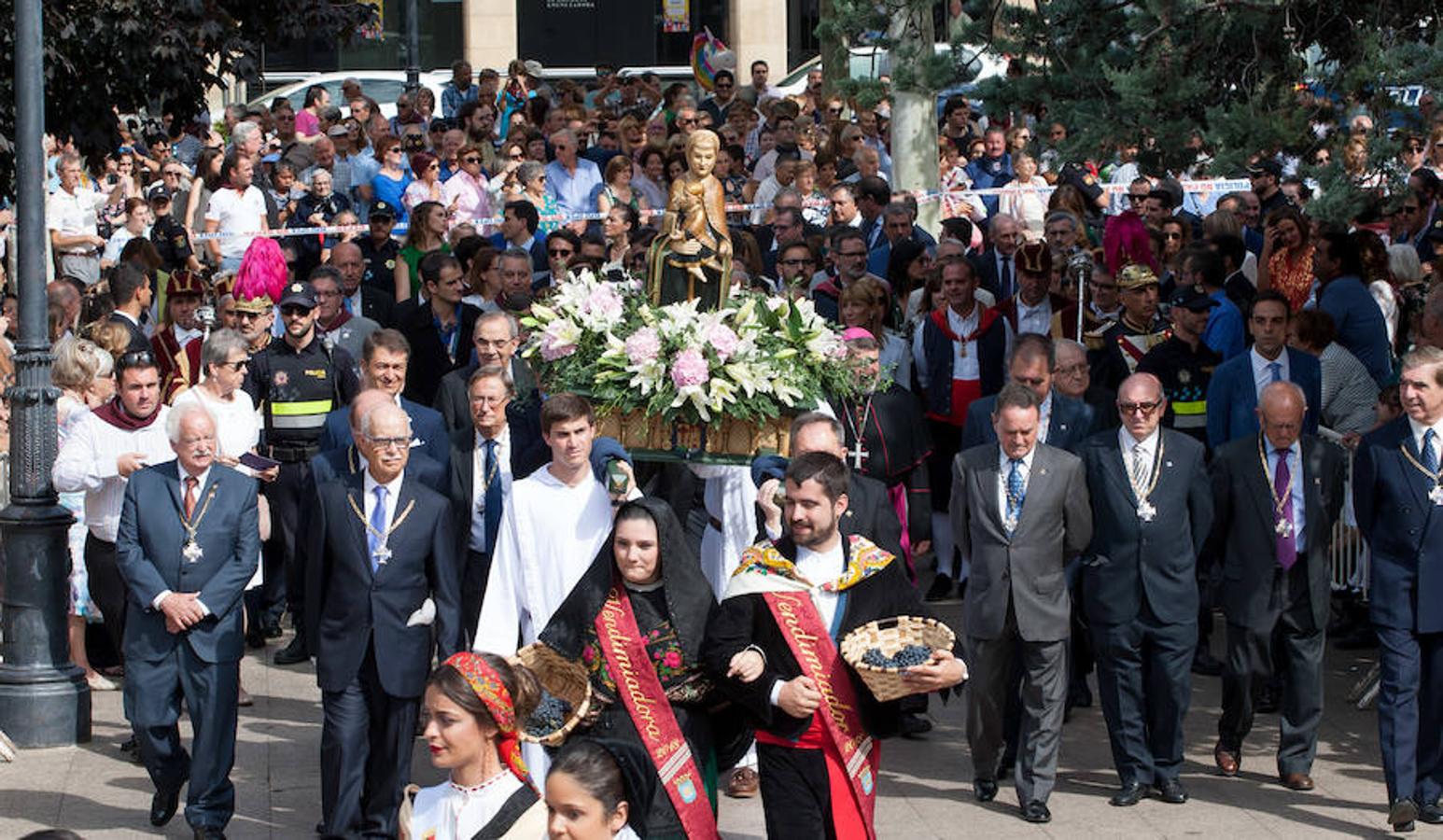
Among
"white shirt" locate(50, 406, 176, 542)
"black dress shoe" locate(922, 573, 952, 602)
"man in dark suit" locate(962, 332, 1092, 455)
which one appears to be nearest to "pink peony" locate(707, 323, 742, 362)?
"man in dark suit" locate(962, 332, 1092, 455)

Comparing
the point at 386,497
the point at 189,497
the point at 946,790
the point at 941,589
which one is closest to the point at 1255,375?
the point at 941,589

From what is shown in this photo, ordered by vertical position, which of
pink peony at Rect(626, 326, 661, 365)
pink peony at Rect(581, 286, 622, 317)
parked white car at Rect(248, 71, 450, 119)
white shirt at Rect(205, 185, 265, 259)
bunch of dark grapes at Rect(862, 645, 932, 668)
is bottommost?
bunch of dark grapes at Rect(862, 645, 932, 668)

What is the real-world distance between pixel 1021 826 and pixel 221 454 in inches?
172

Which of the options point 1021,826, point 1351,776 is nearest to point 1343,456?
point 1351,776

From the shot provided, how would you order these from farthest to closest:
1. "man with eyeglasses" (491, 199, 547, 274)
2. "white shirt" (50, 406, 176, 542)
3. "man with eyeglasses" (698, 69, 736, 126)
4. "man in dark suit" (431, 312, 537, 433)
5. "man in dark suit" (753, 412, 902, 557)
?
"man with eyeglasses" (698, 69, 736, 126), "man with eyeglasses" (491, 199, 547, 274), "man in dark suit" (431, 312, 537, 433), "white shirt" (50, 406, 176, 542), "man in dark suit" (753, 412, 902, 557)

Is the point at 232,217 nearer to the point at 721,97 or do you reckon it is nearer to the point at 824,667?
the point at 721,97

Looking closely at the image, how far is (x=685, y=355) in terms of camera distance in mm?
9719

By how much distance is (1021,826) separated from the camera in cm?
973

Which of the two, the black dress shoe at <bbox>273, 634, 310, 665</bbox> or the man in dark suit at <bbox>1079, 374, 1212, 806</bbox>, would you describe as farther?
the black dress shoe at <bbox>273, 634, 310, 665</bbox>

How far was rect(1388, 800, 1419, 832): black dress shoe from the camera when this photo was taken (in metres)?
9.46

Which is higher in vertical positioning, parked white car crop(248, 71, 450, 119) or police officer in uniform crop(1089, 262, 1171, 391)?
parked white car crop(248, 71, 450, 119)

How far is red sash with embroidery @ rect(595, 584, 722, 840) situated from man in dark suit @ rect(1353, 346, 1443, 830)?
3.27 meters

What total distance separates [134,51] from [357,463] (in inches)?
176

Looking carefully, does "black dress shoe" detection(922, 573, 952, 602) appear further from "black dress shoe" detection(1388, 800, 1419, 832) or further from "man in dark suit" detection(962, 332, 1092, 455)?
"black dress shoe" detection(1388, 800, 1419, 832)
